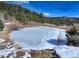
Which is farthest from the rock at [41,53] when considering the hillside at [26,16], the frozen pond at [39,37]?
the hillside at [26,16]

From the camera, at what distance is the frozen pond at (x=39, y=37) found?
64.5 inches

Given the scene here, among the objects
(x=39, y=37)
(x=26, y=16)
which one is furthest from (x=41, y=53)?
(x=26, y=16)

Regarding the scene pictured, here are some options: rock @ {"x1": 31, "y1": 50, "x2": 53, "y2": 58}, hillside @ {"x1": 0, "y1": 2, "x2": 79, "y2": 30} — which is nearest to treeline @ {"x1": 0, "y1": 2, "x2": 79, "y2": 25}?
hillside @ {"x1": 0, "y1": 2, "x2": 79, "y2": 30}

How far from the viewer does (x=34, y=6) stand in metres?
1.65

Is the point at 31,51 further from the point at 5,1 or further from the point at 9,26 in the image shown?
the point at 5,1

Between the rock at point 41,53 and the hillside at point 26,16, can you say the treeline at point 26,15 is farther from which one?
the rock at point 41,53

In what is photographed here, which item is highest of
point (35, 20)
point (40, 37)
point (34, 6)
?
point (34, 6)

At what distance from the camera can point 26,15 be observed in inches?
65.6

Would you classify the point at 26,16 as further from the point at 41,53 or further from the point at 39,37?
the point at 41,53

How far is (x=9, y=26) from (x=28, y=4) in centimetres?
23

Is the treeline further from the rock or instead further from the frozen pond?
the rock

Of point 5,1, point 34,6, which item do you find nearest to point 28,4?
point 34,6

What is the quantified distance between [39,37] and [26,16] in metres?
0.19

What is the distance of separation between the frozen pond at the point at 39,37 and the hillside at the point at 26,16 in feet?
0.21
